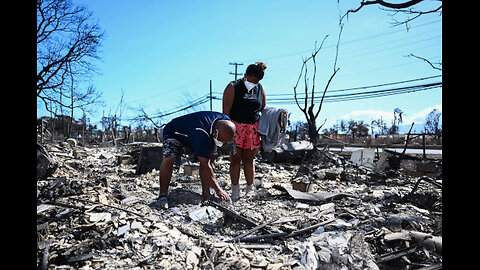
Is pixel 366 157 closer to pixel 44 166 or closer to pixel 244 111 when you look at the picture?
pixel 244 111

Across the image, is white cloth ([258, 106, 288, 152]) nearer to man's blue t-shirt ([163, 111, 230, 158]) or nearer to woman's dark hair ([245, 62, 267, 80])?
woman's dark hair ([245, 62, 267, 80])

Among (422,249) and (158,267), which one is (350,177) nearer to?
(422,249)

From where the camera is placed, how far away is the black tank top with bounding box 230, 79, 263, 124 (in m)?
4.23

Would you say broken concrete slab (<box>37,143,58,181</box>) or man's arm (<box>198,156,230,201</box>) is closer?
man's arm (<box>198,156,230,201</box>)

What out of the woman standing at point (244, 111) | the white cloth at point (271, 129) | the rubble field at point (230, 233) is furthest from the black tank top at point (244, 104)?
the rubble field at point (230, 233)

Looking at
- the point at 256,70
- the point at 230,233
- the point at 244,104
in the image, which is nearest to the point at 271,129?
the point at 244,104

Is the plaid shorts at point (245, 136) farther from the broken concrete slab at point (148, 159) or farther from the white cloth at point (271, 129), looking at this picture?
the broken concrete slab at point (148, 159)

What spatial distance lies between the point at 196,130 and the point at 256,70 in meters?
1.35

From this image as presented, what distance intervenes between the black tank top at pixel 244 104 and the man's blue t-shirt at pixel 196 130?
479mm

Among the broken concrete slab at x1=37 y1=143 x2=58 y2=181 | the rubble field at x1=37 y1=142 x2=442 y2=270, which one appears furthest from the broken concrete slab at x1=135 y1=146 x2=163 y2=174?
the rubble field at x1=37 y1=142 x2=442 y2=270

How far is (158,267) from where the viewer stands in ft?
7.06

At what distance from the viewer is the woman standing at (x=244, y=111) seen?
4230 millimetres
